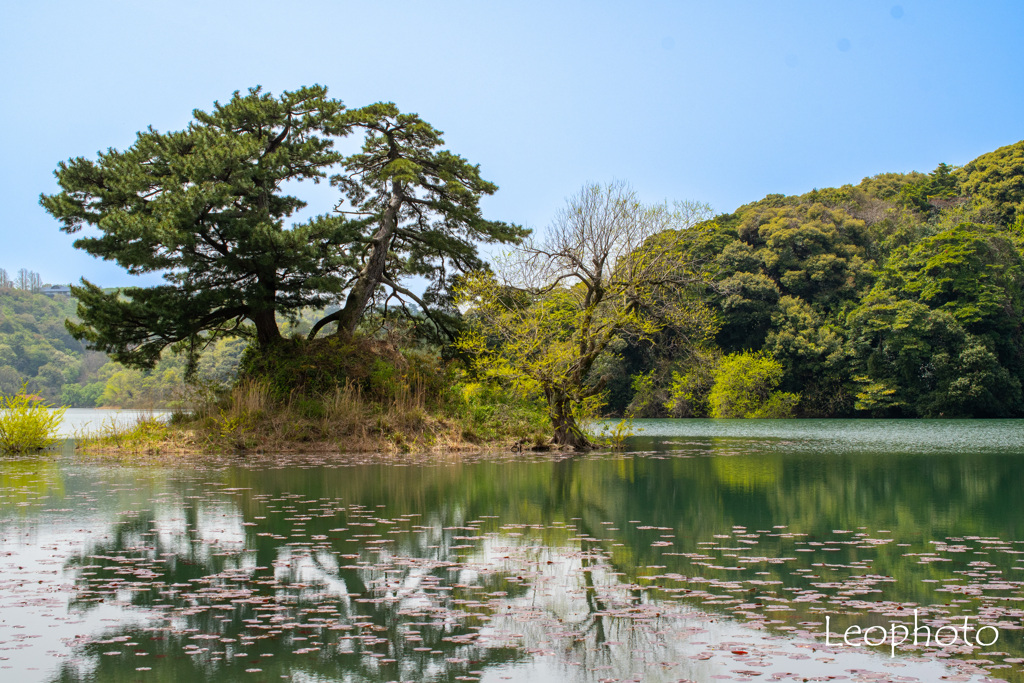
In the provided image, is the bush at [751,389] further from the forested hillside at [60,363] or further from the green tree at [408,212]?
the forested hillside at [60,363]

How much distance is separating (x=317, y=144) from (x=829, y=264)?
32.2m

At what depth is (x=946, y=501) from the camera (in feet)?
33.1

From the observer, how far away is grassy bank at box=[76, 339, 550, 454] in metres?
18.2

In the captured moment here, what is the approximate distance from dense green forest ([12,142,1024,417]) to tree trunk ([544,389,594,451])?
685 inches

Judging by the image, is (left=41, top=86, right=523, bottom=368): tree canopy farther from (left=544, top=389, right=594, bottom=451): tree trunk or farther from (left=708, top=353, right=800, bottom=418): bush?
(left=708, top=353, right=800, bottom=418): bush

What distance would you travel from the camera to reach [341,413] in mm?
18938

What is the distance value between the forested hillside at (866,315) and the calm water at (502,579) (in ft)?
87.8

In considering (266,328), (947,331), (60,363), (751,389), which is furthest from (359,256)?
(60,363)

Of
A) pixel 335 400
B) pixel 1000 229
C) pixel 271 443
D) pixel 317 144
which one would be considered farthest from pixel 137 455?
pixel 1000 229

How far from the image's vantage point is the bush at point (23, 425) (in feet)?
58.8
